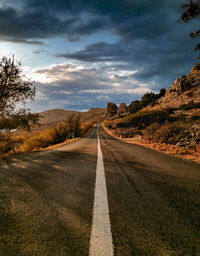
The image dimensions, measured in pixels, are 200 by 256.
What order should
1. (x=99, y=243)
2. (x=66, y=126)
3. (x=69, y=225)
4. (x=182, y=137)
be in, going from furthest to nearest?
(x=66, y=126) < (x=182, y=137) < (x=69, y=225) < (x=99, y=243)

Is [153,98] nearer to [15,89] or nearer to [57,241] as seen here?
[15,89]

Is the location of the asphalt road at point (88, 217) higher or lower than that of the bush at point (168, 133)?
lower

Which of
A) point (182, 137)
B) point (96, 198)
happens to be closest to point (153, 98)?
point (182, 137)

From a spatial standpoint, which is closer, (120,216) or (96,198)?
(120,216)

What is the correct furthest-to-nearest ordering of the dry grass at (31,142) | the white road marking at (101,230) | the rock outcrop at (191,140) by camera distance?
the dry grass at (31,142) → the rock outcrop at (191,140) → the white road marking at (101,230)

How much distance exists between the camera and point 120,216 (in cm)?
165

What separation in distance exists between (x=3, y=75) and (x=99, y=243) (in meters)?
14.8

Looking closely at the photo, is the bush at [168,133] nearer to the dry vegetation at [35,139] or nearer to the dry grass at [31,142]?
the dry grass at [31,142]

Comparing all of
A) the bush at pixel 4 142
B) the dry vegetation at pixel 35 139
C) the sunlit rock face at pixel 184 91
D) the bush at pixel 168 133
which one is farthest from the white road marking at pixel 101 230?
the sunlit rock face at pixel 184 91

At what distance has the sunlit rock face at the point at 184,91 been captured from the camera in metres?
39.5

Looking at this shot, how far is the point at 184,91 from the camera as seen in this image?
44.1 meters

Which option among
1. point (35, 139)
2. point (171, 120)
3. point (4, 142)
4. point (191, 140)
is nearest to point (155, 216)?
point (191, 140)

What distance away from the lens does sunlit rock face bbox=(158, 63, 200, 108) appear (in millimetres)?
39506

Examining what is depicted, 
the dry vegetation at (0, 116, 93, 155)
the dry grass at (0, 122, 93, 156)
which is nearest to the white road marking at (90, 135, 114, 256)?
the dry grass at (0, 122, 93, 156)
